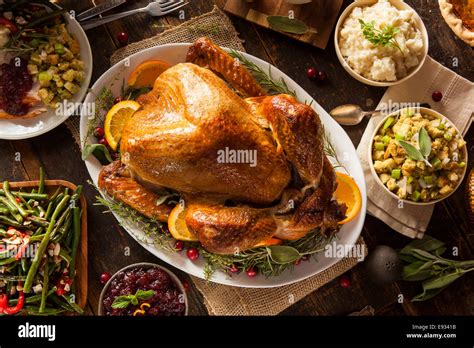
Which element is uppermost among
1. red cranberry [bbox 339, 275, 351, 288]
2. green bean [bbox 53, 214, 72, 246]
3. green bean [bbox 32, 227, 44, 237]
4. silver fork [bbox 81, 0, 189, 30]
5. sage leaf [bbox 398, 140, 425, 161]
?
silver fork [bbox 81, 0, 189, 30]

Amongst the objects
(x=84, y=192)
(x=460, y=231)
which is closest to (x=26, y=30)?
(x=84, y=192)

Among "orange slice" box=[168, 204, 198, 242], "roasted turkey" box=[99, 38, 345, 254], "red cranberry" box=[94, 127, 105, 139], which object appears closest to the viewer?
"roasted turkey" box=[99, 38, 345, 254]

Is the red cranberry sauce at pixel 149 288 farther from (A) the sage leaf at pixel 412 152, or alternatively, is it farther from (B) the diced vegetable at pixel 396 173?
(A) the sage leaf at pixel 412 152

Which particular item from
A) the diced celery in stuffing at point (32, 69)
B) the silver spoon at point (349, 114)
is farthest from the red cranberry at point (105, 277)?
the silver spoon at point (349, 114)

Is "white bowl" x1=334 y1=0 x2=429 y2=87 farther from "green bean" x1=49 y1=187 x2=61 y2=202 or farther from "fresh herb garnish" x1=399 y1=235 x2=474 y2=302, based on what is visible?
"green bean" x1=49 y1=187 x2=61 y2=202

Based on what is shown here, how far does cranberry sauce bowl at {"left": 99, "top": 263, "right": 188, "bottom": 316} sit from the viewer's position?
11.0ft

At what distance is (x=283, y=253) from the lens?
127 inches

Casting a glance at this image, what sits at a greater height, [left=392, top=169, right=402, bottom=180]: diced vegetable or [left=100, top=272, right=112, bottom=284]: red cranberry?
[left=392, top=169, right=402, bottom=180]: diced vegetable

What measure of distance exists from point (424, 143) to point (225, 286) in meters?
1.42

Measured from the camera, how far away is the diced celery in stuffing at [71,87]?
334cm

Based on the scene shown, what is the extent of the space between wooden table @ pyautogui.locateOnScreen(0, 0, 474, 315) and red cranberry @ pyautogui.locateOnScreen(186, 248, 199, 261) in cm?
28

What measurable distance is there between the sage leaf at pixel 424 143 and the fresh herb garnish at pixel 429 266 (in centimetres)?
62

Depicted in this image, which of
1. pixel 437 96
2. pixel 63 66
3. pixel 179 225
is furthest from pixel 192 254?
pixel 437 96

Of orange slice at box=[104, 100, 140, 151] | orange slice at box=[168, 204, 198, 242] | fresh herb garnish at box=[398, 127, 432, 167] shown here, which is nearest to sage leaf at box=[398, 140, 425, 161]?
fresh herb garnish at box=[398, 127, 432, 167]
